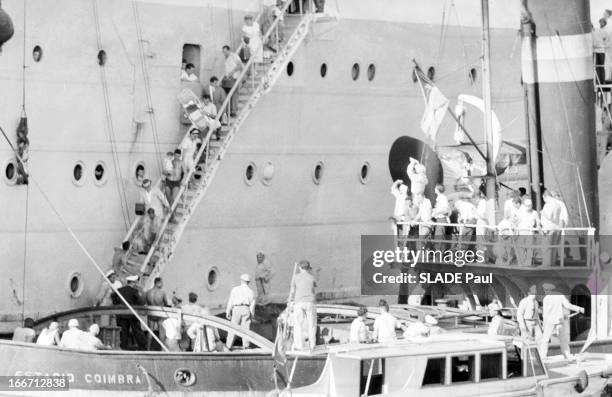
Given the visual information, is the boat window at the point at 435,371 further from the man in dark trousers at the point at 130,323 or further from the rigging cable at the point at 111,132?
the rigging cable at the point at 111,132

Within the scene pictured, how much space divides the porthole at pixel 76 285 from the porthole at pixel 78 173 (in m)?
1.39

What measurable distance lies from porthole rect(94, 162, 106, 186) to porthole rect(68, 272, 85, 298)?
1479 mm

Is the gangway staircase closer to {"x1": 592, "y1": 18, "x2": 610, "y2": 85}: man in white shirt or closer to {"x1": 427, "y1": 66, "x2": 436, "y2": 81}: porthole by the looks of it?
{"x1": 427, "y1": 66, "x2": 436, "y2": 81}: porthole

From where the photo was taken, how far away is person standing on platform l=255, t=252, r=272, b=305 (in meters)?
24.7

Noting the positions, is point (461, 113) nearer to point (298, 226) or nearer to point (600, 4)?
point (298, 226)

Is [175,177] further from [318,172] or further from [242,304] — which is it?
[318,172]

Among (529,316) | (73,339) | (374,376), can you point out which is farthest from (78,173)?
(529,316)

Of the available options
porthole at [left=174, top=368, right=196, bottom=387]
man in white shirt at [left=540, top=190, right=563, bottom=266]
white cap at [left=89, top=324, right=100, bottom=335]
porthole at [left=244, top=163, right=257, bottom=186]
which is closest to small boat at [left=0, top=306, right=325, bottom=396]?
porthole at [left=174, top=368, right=196, bottom=387]

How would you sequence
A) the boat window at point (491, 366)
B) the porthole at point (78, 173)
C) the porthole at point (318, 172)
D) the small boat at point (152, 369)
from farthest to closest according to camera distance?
the porthole at point (318, 172), the porthole at point (78, 173), the boat window at point (491, 366), the small boat at point (152, 369)

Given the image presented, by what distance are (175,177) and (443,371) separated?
22.7 ft

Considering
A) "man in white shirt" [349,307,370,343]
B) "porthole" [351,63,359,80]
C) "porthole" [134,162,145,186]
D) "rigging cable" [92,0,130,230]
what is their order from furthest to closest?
"porthole" [351,63,359,80], "porthole" [134,162,145,186], "rigging cable" [92,0,130,230], "man in white shirt" [349,307,370,343]

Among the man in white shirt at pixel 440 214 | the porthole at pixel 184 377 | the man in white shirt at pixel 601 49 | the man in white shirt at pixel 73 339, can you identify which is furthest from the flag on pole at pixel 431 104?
the man in white shirt at pixel 73 339

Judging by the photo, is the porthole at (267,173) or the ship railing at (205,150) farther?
the porthole at (267,173)

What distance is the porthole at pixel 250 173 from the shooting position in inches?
1013
